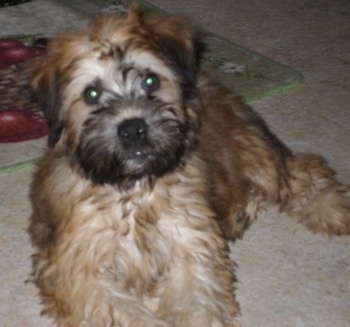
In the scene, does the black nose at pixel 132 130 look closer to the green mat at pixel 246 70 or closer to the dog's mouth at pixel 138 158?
the dog's mouth at pixel 138 158

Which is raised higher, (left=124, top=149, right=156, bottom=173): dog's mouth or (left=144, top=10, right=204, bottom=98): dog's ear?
(left=144, top=10, right=204, bottom=98): dog's ear

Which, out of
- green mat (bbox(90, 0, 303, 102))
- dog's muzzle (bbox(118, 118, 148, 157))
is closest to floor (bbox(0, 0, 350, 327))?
green mat (bbox(90, 0, 303, 102))

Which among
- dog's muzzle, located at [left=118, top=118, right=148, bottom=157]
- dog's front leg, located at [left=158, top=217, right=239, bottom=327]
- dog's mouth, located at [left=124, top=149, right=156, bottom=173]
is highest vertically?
dog's muzzle, located at [left=118, top=118, right=148, bottom=157]

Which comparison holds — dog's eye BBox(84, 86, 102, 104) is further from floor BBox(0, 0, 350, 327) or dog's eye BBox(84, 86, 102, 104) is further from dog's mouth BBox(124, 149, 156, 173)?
floor BBox(0, 0, 350, 327)

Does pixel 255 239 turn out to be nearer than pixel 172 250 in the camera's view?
No

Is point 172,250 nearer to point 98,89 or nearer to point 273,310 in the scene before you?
point 273,310

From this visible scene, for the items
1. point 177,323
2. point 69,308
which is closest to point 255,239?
point 177,323

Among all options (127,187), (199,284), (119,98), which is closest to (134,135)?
(119,98)
